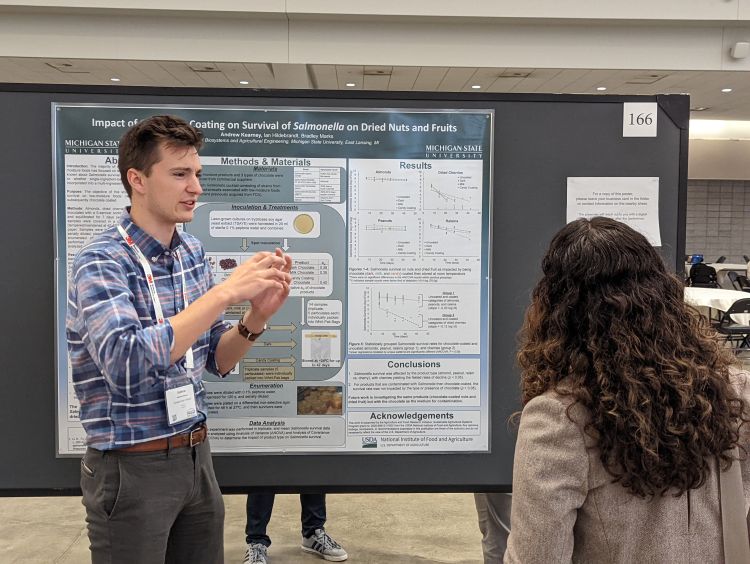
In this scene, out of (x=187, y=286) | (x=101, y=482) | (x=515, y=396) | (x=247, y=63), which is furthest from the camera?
(x=247, y=63)

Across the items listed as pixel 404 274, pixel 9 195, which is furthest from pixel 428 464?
pixel 9 195

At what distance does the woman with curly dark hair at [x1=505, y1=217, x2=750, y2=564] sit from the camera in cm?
98

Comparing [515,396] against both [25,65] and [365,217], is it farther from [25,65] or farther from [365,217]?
[25,65]

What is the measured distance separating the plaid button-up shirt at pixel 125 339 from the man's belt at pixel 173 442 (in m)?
0.02

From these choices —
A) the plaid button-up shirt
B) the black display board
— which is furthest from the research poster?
the plaid button-up shirt

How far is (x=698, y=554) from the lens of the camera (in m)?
1.01

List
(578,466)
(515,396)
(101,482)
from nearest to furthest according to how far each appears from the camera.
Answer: (578,466)
(101,482)
(515,396)

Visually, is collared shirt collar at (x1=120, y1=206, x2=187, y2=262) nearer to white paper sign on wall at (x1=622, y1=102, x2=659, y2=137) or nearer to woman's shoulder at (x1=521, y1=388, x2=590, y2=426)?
woman's shoulder at (x1=521, y1=388, x2=590, y2=426)

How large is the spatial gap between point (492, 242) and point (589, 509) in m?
1.13

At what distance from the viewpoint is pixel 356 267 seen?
203 centimetres

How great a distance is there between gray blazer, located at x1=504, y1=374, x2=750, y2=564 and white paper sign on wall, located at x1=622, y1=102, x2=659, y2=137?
1.29 meters

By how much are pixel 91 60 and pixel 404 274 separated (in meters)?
6.98

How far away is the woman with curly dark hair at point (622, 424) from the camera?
983 mm

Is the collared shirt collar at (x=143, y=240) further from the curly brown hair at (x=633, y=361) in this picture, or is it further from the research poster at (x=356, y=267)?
the curly brown hair at (x=633, y=361)
